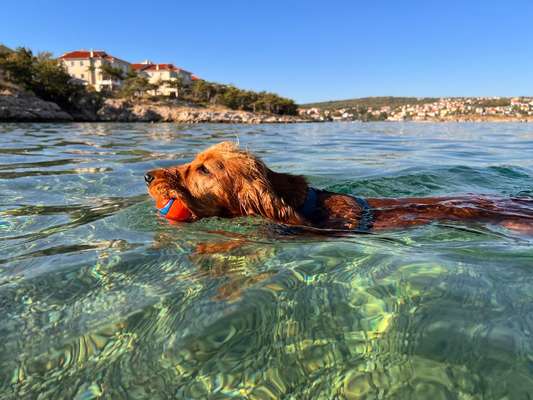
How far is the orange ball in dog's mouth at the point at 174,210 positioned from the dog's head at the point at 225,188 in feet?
0.11

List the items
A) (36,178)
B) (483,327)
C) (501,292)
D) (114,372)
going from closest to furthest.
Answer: (114,372) → (483,327) → (501,292) → (36,178)

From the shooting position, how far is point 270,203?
13.8 feet

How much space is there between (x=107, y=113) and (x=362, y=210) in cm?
7049

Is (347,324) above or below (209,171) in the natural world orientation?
below

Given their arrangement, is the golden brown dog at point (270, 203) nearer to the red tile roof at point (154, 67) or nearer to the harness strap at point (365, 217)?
the harness strap at point (365, 217)

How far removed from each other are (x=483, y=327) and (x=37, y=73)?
7426 centimetres

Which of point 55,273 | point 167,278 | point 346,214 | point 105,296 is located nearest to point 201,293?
point 167,278

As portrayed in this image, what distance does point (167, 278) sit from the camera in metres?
2.70

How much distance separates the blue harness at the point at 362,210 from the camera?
4277 millimetres

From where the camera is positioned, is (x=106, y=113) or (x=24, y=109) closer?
(x=24, y=109)

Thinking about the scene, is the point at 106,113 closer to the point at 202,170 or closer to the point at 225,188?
the point at 202,170

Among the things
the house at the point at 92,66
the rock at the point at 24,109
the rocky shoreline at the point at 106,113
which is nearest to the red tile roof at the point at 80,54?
the house at the point at 92,66

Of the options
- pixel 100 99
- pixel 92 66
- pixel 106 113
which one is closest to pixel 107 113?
pixel 106 113

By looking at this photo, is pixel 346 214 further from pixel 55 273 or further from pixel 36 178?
pixel 36 178
